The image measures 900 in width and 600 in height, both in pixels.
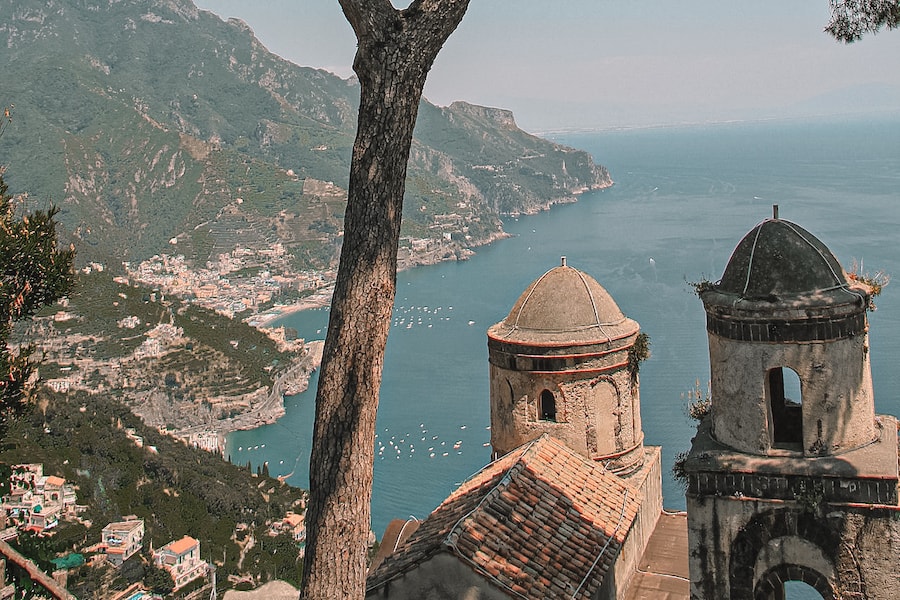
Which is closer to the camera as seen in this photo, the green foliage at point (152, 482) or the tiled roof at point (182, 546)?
the tiled roof at point (182, 546)

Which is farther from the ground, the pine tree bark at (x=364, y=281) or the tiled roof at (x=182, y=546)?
the pine tree bark at (x=364, y=281)

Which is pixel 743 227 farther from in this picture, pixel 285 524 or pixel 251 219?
pixel 251 219

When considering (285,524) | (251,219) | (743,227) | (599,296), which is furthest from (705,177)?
(599,296)

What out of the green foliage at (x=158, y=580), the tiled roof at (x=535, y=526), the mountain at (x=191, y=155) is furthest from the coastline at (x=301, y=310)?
the tiled roof at (x=535, y=526)

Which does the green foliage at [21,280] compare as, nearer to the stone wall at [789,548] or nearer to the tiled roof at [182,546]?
the stone wall at [789,548]

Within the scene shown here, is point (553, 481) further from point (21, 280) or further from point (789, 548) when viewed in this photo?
point (21, 280)

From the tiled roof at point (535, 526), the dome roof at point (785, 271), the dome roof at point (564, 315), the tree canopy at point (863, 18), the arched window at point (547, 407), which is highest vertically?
the tree canopy at point (863, 18)

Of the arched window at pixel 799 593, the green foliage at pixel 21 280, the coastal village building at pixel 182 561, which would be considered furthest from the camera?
the coastal village building at pixel 182 561
